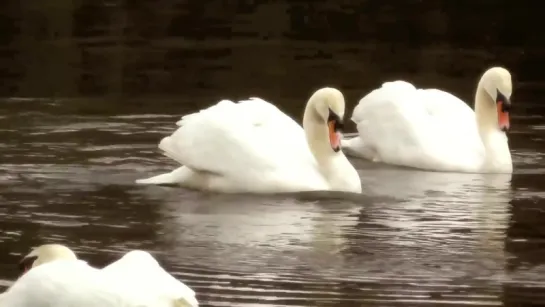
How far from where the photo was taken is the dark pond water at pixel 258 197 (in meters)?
7.64

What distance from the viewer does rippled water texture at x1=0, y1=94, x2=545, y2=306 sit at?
745 cm

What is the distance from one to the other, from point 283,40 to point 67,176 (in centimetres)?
1027

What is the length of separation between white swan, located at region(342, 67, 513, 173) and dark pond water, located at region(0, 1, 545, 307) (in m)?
0.17

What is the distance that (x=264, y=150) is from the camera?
9734 millimetres

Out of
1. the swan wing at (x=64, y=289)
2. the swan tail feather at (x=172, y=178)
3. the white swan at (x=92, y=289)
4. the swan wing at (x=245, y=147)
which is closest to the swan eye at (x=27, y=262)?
A: the white swan at (x=92, y=289)

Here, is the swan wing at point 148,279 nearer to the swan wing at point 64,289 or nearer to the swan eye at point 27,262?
the swan wing at point 64,289

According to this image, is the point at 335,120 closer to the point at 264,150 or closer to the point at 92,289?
the point at 264,150

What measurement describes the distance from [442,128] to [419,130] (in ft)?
0.59

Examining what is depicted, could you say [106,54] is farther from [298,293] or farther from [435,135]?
[298,293]

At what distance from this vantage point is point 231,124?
995 cm

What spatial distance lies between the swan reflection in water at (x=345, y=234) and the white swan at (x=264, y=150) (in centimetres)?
11

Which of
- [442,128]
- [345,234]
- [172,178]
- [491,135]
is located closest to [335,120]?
[172,178]

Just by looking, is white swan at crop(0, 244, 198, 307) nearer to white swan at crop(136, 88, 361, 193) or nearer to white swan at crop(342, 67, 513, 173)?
white swan at crop(136, 88, 361, 193)

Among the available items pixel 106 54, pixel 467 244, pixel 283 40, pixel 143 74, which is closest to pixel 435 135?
pixel 467 244
